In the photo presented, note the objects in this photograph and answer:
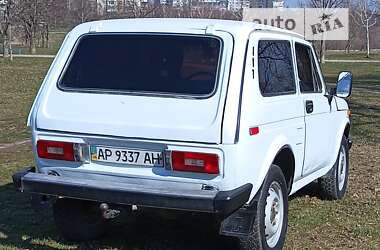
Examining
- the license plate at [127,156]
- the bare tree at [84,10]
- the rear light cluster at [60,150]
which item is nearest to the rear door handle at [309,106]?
the license plate at [127,156]

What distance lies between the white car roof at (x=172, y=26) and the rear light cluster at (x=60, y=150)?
956mm

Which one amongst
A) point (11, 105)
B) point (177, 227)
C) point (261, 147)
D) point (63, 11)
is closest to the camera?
point (261, 147)

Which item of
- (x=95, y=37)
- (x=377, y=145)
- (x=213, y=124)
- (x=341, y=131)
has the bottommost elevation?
(x=377, y=145)

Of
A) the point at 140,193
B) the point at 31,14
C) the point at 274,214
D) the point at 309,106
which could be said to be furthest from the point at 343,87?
the point at 31,14

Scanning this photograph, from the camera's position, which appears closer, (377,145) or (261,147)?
(261,147)

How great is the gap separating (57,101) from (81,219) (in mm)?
1173

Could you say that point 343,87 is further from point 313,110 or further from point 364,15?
point 364,15

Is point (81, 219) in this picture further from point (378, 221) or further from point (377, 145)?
point (377, 145)

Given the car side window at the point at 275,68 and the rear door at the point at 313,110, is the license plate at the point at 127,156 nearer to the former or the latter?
the car side window at the point at 275,68

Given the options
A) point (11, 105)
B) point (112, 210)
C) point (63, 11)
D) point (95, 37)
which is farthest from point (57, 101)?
point (63, 11)

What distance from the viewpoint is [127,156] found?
16.0 feet

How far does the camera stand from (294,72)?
19.8 feet

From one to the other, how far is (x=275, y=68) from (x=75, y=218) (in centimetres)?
207

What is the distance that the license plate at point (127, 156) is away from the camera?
15.8ft
